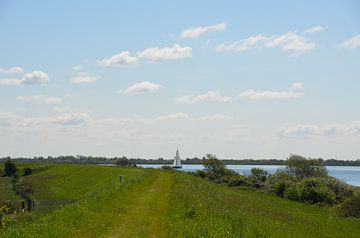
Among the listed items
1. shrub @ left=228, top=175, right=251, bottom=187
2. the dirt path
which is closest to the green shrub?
shrub @ left=228, top=175, right=251, bottom=187

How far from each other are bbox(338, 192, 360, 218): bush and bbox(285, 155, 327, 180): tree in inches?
1219

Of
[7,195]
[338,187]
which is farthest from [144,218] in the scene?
[7,195]

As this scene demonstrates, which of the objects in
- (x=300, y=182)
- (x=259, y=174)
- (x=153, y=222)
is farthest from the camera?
(x=259, y=174)

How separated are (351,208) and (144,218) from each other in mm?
21499

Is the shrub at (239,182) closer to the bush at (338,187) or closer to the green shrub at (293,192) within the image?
the bush at (338,187)

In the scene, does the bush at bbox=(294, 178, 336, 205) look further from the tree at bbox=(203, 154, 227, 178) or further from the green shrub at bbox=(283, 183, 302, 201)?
the tree at bbox=(203, 154, 227, 178)

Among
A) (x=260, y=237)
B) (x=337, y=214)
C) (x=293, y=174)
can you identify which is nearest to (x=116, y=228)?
(x=260, y=237)

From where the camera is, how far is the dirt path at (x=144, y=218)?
18250 mm

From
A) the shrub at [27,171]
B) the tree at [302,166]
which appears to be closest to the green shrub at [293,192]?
the tree at [302,166]

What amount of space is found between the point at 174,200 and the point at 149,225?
7.71 meters

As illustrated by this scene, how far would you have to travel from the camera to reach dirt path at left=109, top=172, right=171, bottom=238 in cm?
1825

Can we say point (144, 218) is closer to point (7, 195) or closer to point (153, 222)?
point (153, 222)

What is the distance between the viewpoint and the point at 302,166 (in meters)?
70.3

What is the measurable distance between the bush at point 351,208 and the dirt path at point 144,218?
14367 mm
